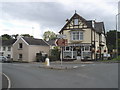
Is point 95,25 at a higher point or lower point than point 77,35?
higher

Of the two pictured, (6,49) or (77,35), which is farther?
(6,49)

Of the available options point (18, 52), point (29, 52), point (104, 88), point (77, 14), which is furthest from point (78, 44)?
point (104, 88)

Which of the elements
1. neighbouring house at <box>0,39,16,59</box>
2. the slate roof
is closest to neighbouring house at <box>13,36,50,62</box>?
neighbouring house at <box>0,39,16,59</box>

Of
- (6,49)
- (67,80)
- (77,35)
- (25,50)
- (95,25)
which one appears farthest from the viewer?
(6,49)

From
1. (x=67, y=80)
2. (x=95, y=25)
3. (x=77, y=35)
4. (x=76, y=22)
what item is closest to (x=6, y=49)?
(x=77, y=35)

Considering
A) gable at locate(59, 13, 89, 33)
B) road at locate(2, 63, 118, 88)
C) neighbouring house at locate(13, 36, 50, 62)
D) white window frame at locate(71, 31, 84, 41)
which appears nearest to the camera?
road at locate(2, 63, 118, 88)

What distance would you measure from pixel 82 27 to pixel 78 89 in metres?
37.3

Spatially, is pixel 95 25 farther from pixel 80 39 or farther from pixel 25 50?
pixel 25 50

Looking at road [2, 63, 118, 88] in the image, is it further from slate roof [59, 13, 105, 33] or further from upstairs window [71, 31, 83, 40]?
slate roof [59, 13, 105, 33]

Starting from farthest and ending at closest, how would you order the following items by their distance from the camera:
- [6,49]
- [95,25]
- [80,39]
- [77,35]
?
[6,49]
[95,25]
[77,35]
[80,39]

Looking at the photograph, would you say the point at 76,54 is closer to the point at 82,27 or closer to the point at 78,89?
the point at 82,27

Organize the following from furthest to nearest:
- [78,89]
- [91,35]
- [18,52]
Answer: [18,52], [91,35], [78,89]

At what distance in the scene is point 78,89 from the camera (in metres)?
10.5

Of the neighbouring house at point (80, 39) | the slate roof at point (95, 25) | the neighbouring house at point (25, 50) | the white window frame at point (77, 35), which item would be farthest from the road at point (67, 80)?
the neighbouring house at point (25, 50)
